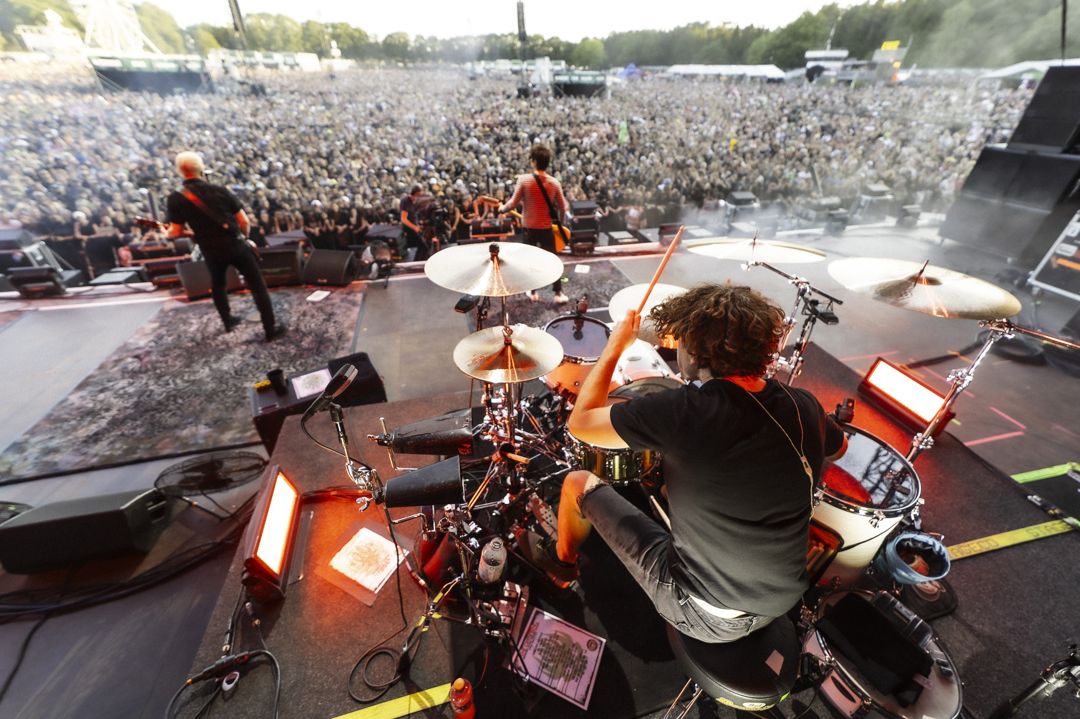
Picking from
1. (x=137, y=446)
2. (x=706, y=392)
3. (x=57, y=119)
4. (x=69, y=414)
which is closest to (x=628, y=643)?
(x=706, y=392)

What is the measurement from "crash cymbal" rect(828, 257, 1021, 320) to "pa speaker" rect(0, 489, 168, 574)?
4.49 m

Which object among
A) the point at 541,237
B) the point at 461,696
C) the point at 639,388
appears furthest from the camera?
the point at 541,237

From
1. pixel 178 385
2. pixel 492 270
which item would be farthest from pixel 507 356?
pixel 178 385

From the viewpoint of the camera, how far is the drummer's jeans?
4.62ft

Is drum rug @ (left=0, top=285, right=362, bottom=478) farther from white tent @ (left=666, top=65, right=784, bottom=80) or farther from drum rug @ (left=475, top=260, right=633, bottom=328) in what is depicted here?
white tent @ (left=666, top=65, right=784, bottom=80)

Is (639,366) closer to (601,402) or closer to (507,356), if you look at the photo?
(507,356)

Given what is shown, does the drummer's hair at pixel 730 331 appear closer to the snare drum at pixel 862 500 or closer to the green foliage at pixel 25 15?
the snare drum at pixel 862 500

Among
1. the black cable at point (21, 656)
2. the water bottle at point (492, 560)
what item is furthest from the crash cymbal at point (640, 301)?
the black cable at point (21, 656)

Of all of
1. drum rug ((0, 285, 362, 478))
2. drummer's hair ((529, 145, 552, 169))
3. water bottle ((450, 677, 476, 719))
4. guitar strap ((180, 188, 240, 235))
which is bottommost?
drum rug ((0, 285, 362, 478))

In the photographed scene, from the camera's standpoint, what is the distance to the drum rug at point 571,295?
5098mm

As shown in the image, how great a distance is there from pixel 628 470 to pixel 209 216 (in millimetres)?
4575

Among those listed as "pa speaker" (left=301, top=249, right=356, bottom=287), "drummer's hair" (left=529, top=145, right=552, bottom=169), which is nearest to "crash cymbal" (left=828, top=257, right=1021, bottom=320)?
"drummer's hair" (left=529, top=145, right=552, bottom=169)

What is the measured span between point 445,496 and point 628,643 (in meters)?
1.19

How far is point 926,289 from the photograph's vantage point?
239cm
